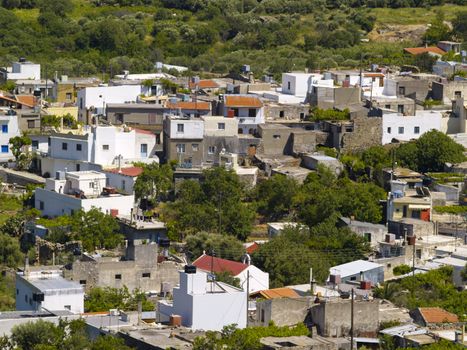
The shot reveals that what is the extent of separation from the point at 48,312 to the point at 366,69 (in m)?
38.4

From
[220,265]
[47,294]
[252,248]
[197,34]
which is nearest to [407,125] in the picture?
[252,248]

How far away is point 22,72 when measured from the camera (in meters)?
77.8

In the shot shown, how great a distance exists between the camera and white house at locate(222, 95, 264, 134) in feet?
219

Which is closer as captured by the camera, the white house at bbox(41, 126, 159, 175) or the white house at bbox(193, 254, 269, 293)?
the white house at bbox(193, 254, 269, 293)

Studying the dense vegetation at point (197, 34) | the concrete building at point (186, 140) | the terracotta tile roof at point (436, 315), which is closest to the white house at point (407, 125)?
the concrete building at point (186, 140)

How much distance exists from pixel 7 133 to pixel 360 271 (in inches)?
687

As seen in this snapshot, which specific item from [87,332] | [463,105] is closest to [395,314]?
[87,332]

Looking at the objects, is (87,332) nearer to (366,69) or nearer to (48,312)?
(48,312)

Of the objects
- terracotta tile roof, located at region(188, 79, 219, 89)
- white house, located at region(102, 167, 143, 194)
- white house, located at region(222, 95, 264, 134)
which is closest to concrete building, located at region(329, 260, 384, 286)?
white house, located at region(102, 167, 143, 194)

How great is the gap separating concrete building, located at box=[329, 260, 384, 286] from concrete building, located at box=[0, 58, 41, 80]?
26525 mm

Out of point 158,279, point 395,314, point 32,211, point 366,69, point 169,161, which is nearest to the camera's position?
point 395,314

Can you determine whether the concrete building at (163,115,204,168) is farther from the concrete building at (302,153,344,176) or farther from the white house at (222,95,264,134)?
the concrete building at (302,153,344,176)

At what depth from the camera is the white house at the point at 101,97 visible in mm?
70062

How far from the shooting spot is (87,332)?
42.6 m
